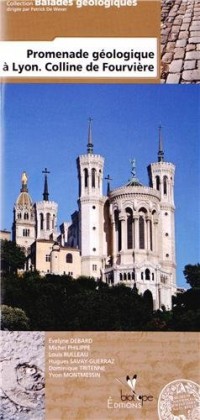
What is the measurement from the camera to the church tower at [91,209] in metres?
5.79

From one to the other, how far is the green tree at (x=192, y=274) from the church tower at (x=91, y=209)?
1.92ft

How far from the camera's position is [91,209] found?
595 cm

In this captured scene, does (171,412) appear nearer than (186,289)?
Yes

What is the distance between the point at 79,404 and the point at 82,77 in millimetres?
2095

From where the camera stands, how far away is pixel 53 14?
5605 millimetres

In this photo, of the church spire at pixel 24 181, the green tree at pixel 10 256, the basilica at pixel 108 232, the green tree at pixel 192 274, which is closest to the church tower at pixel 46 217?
the basilica at pixel 108 232

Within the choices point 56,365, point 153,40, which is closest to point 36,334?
point 56,365

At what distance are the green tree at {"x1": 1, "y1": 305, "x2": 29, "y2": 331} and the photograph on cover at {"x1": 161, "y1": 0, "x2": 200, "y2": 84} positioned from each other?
1.80 metres

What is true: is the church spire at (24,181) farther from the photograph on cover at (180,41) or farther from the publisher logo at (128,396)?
the publisher logo at (128,396)

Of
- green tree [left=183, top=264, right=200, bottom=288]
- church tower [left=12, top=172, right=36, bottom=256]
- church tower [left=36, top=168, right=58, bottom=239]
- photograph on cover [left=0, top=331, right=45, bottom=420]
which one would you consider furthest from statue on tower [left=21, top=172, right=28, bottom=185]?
green tree [left=183, top=264, right=200, bottom=288]

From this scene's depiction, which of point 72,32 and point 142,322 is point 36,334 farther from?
point 72,32

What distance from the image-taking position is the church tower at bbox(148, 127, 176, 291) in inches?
228

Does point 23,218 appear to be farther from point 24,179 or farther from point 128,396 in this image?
point 128,396

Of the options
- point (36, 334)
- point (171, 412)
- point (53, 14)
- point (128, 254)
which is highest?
point (53, 14)
